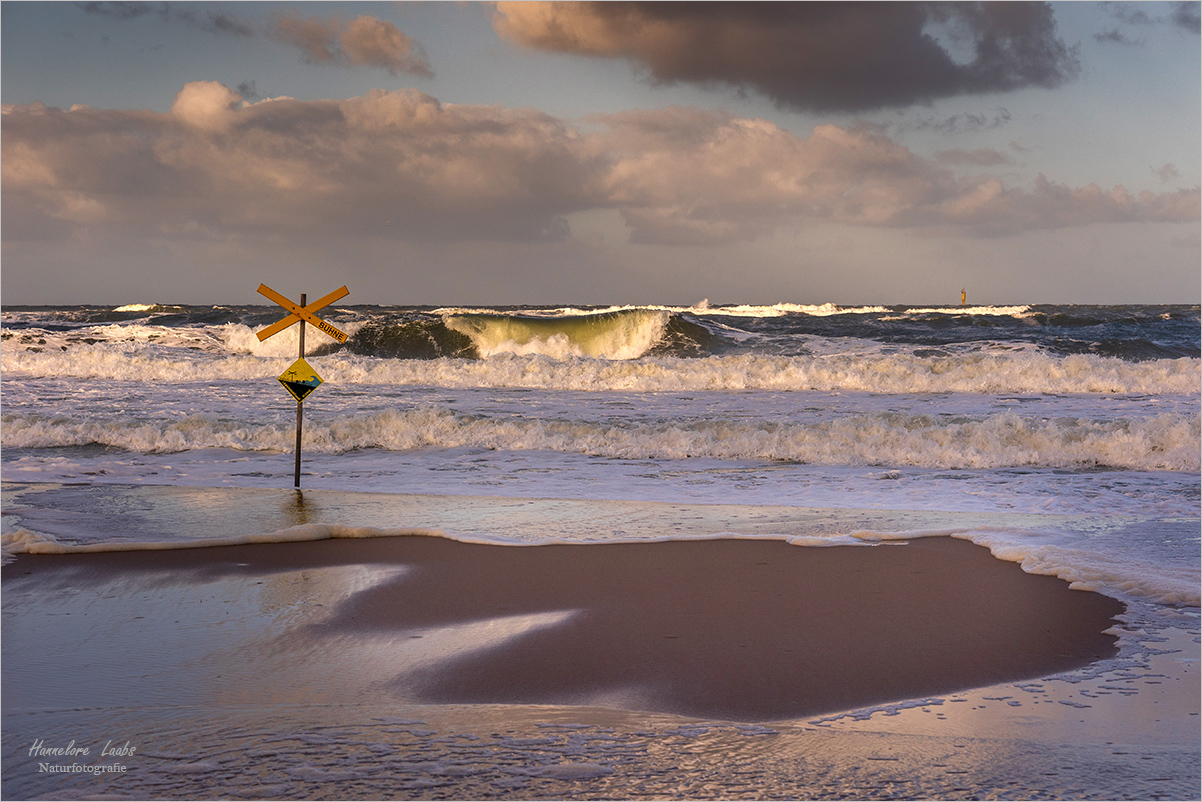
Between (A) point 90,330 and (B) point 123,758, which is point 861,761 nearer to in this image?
(B) point 123,758

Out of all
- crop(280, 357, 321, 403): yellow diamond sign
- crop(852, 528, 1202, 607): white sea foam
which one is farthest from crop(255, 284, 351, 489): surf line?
crop(852, 528, 1202, 607): white sea foam

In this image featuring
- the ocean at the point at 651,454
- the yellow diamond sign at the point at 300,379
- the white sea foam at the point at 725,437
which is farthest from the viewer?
the white sea foam at the point at 725,437

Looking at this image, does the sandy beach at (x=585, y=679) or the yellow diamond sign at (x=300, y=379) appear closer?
the sandy beach at (x=585, y=679)

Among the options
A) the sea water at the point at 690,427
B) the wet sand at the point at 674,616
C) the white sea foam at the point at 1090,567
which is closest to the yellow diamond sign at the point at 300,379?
the sea water at the point at 690,427

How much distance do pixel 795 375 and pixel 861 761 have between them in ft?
62.0

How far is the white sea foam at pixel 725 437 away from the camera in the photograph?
12.1m

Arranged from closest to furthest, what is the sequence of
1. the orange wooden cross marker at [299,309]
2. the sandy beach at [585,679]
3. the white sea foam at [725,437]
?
the sandy beach at [585,679], the orange wooden cross marker at [299,309], the white sea foam at [725,437]

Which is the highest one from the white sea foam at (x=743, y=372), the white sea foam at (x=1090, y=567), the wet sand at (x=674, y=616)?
the white sea foam at (x=743, y=372)

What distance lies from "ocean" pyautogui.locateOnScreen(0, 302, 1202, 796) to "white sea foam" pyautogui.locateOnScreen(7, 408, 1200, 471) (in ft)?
0.15

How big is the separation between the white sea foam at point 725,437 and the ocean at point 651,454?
5cm

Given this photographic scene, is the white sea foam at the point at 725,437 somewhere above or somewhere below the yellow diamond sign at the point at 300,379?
below

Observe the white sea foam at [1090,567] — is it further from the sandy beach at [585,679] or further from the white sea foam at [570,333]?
the white sea foam at [570,333]

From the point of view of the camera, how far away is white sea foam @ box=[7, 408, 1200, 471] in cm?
1212

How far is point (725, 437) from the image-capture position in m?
13.2
